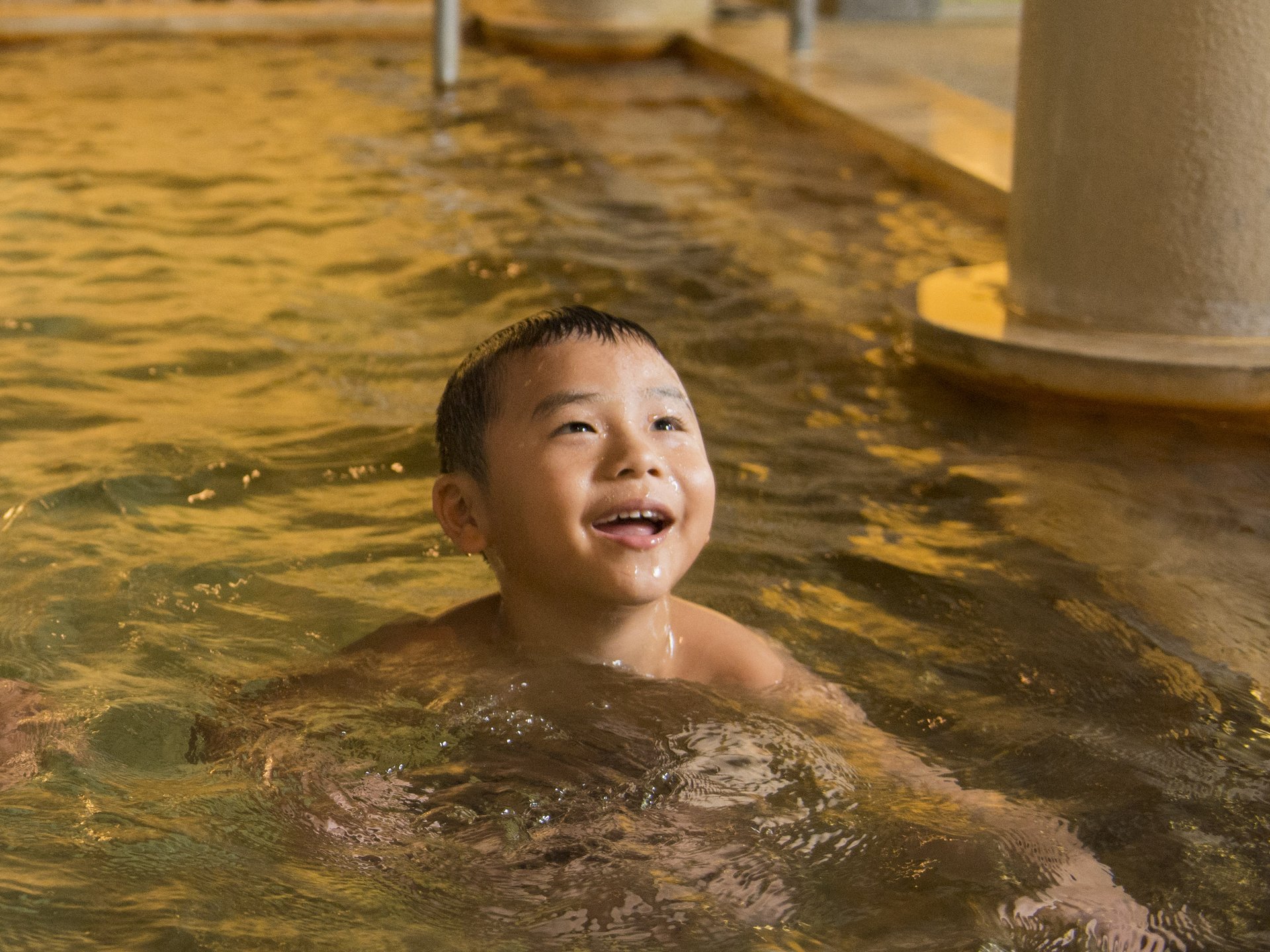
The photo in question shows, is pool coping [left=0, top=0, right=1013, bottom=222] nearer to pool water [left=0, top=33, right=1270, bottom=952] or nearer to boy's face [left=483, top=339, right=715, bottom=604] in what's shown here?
pool water [left=0, top=33, right=1270, bottom=952]

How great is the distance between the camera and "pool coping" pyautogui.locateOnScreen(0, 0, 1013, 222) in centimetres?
813

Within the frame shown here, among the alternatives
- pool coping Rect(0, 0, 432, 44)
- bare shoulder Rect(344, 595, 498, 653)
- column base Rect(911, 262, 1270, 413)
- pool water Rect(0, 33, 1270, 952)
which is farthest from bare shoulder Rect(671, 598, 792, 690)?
pool coping Rect(0, 0, 432, 44)

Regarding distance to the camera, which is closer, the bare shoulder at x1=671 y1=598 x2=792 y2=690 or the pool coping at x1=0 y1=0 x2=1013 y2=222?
the bare shoulder at x1=671 y1=598 x2=792 y2=690

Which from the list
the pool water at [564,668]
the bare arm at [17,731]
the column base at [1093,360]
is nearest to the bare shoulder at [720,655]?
the pool water at [564,668]

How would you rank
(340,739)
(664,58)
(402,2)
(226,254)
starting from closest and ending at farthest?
(340,739) → (226,254) → (664,58) → (402,2)

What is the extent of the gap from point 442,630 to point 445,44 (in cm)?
851

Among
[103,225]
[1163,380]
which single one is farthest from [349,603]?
[103,225]

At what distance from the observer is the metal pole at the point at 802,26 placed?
449 inches

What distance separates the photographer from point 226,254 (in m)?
6.64

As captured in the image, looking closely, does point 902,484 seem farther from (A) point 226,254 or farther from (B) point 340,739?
(A) point 226,254

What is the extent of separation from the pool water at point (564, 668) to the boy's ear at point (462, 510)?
0.23 metres

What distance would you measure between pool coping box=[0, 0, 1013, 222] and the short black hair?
4.85 m

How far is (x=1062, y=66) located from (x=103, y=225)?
4072 mm

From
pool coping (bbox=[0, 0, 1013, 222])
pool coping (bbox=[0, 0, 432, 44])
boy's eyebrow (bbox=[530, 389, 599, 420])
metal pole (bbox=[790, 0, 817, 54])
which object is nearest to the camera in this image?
boy's eyebrow (bbox=[530, 389, 599, 420])
